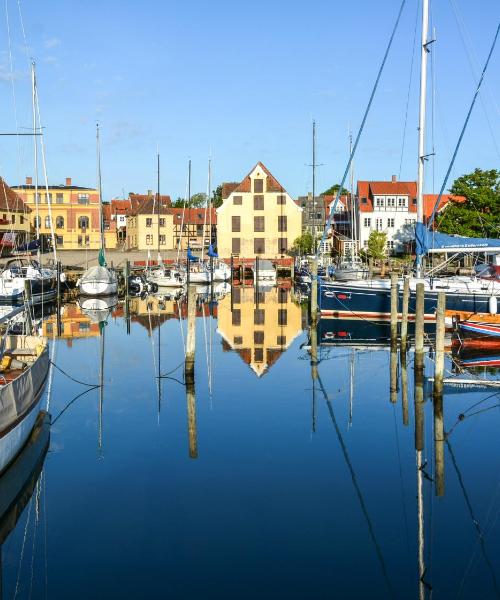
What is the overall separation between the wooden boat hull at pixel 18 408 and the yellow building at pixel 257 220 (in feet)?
244

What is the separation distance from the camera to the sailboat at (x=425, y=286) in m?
35.9

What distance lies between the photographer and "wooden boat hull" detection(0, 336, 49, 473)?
48.0ft

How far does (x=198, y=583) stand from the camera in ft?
36.0

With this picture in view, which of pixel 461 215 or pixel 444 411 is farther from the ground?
pixel 461 215

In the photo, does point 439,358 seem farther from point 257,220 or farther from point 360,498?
point 257,220

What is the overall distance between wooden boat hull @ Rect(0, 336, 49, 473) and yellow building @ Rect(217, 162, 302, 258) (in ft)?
244

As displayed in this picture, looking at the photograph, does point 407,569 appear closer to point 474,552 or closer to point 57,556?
point 474,552

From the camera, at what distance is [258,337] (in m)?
37.2

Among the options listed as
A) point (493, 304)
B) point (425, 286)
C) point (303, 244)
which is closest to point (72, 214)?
point (303, 244)

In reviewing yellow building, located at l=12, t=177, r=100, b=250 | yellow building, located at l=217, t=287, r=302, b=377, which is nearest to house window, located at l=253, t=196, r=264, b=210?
yellow building, located at l=12, t=177, r=100, b=250

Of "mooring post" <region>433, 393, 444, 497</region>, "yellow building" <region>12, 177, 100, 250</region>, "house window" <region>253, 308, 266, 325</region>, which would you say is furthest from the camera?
"yellow building" <region>12, 177, 100, 250</region>

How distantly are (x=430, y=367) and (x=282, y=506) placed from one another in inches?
570

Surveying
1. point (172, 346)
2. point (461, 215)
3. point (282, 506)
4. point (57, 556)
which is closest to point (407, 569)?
point (282, 506)

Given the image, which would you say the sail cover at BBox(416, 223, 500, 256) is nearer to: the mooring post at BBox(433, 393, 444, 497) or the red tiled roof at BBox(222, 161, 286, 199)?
the mooring post at BBox(433, 393, 444, 497)
